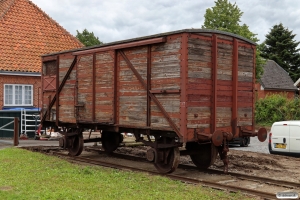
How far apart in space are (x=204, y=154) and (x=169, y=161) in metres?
1.35

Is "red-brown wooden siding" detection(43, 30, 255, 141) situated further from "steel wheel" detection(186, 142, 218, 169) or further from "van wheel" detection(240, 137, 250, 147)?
"van wheel" detection(240, 137, 250, 147)

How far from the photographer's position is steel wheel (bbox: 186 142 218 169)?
10414 millimetres

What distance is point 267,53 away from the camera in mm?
58344

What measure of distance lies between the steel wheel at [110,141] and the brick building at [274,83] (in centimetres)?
3506

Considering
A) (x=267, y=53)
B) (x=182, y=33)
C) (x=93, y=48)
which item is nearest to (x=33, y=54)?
(x=93, y=48)

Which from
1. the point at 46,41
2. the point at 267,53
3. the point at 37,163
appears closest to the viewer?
the point at 37,163

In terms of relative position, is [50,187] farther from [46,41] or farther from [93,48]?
[46,41]

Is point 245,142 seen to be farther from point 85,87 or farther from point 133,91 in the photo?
point 133,91

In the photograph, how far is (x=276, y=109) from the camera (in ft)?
98.1

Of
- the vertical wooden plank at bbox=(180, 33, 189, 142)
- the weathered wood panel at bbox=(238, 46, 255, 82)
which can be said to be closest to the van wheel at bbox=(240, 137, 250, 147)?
the weathered wood panel at bbox=(238, 46, 255, 82)

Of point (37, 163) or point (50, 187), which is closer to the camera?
point (50, 187)

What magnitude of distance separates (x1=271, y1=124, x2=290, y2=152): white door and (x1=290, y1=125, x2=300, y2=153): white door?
126mm

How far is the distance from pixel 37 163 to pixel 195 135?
189 inches

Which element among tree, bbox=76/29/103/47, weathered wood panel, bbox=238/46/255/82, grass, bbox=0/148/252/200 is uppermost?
tree, bbox=76/29/103/47
